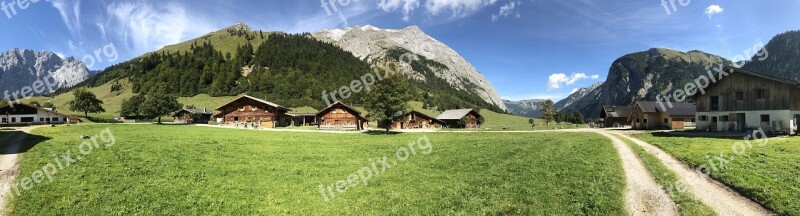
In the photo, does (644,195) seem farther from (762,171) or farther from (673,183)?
(762,171)

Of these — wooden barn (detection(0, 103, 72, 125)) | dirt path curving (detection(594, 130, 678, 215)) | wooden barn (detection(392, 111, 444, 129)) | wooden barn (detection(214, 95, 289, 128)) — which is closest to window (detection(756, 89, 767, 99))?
dirt path curving (detection(594, 130, 678, 215))

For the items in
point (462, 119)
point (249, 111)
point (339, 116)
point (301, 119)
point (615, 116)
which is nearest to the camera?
point (339, 116)

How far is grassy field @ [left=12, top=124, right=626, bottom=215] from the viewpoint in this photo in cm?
1562

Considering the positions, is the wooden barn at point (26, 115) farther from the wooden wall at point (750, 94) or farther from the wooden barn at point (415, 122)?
the wooden wall at point (750, 94)

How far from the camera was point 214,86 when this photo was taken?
181 m

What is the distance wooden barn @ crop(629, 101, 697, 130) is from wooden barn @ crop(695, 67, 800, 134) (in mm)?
17126

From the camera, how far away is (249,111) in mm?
87375

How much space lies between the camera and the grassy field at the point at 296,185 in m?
15.6

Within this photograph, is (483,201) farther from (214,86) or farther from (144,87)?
(144,87)

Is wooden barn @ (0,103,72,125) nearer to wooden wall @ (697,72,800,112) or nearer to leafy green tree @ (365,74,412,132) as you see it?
leafy green tree @ (365,74,412,132)

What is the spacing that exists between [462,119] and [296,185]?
84.7m

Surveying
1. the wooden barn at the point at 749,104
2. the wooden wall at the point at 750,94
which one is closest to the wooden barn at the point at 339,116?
the wooden barn at the point at 749,104

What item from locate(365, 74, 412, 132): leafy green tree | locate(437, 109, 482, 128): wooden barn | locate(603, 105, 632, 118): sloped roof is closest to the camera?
locate(365, 74, 412, 132): leafy green tree

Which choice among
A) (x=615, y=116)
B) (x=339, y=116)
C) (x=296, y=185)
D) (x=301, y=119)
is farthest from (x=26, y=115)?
(x=615, y=116)
